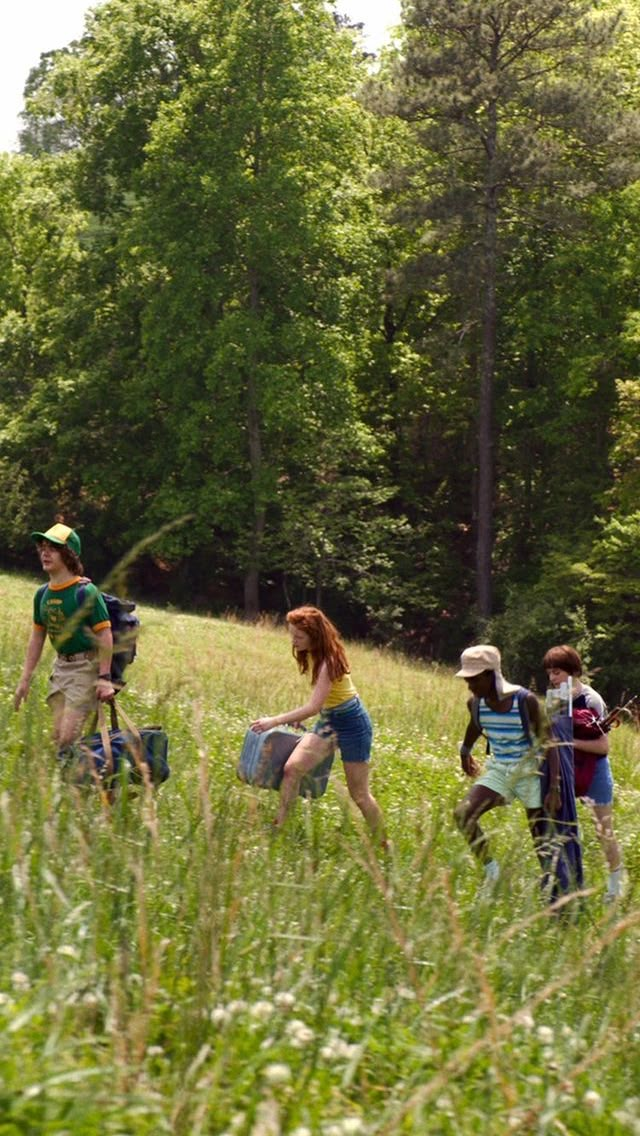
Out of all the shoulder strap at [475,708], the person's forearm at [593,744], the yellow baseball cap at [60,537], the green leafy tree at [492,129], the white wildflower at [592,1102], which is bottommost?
the white wildflower at [592,1102]

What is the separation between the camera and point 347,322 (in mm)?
37969

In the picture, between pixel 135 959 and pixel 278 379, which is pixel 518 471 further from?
pixel 135 959

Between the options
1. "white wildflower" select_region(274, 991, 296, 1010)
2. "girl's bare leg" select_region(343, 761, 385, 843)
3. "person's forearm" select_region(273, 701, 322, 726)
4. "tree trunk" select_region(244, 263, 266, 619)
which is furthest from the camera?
"tree trunk" select_region(244, 263, 266, 619)

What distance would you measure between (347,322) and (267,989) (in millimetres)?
34709

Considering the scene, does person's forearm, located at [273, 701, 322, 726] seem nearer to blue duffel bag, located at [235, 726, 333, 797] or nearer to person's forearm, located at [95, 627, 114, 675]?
blue duffel bag, located at [235, 726, 333, 797]

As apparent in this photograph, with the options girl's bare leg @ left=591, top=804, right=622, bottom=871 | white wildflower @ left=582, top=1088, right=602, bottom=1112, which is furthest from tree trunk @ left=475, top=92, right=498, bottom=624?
white wildflower @ left=582, top=1088, right=602, bottom=1112

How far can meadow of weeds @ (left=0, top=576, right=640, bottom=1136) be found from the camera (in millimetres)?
3340

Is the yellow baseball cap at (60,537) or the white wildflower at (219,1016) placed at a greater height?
the yellow baseball cap at (60,537)

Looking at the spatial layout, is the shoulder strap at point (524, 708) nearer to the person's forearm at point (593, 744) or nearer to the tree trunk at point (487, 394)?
the person's forearm at point (593, 744)

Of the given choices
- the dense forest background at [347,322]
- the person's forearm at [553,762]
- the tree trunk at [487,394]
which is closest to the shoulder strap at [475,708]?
the person's forearm at [553,762]

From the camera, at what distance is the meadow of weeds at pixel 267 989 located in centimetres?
334

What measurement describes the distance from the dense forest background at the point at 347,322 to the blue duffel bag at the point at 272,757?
24.4 m

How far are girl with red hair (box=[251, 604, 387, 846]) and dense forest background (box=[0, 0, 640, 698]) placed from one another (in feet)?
79.2

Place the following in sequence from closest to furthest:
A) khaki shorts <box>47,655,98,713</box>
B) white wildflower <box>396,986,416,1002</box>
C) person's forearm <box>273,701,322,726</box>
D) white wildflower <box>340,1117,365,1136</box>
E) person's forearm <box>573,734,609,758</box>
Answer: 1. white wildflower <box>340,1117,365,1136</box>
2. white wildflower <box>396,986,416,1002</box>
3. khaki shorts <box>47,655,98,713</box>
4. person's forearm <box>273,701,322,726</box>
5. person's forearm <box>573,734,609,758</box>
